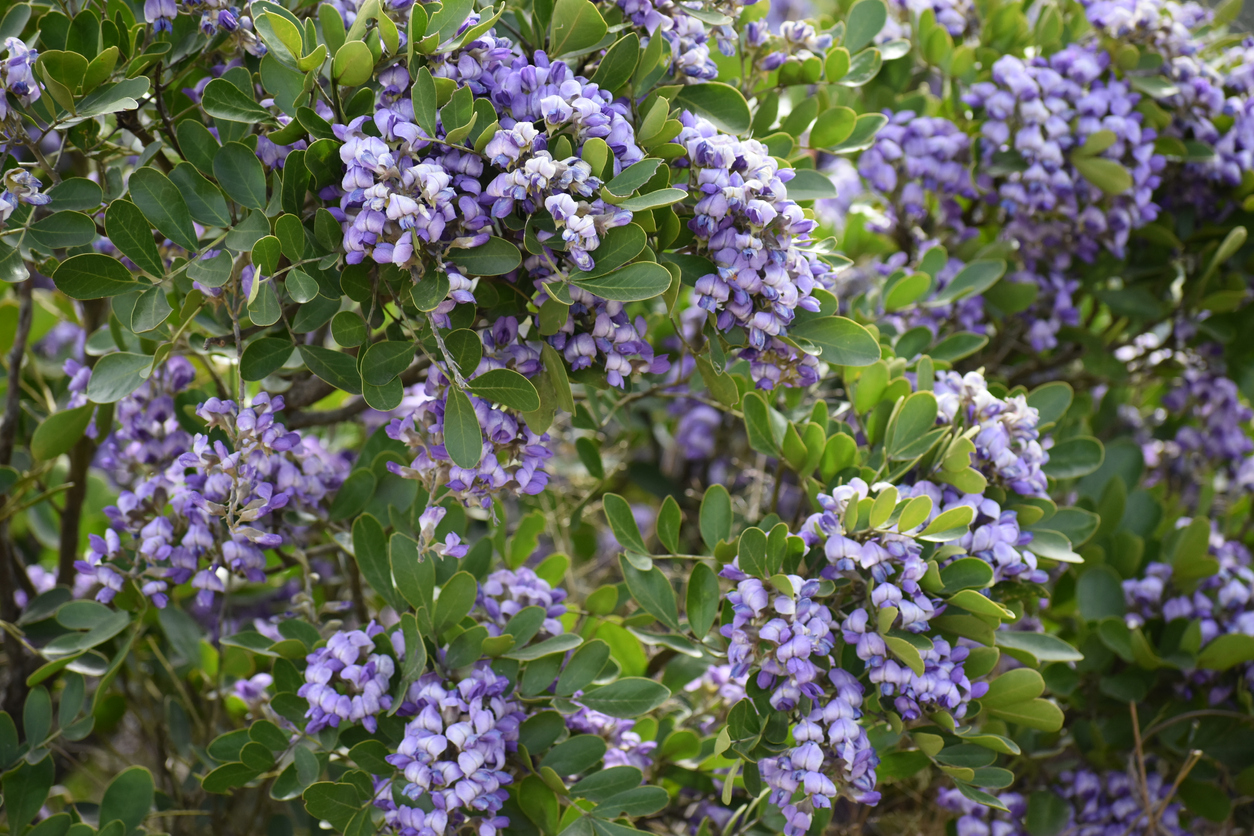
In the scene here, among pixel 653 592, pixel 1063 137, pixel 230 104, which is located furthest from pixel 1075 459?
pixel 230 104

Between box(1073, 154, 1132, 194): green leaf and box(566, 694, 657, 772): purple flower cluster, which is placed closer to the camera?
box(566, 694, 657, 772): purple flower cluster

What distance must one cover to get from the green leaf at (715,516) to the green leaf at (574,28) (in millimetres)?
561

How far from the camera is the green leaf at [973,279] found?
1.62 metres

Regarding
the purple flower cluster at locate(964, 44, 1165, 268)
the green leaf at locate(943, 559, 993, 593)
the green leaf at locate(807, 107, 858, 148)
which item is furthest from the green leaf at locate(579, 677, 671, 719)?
the purple flower cluster at locate(964, 44, 1165, 268)

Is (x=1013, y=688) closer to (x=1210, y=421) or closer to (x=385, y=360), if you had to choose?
(x=385, y=360)

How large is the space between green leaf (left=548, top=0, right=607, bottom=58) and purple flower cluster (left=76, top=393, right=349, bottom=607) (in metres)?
0.49

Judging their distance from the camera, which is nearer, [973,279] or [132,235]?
[132,235]

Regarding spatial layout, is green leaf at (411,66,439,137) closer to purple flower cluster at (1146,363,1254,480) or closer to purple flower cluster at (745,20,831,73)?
purple flower cluster at (745,20,831,73)

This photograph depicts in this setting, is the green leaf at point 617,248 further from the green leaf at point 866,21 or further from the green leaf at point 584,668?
the green leaf at point 866,21

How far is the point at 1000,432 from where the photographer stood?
1.23 meters

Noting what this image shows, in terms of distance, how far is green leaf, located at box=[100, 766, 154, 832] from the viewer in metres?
1.27

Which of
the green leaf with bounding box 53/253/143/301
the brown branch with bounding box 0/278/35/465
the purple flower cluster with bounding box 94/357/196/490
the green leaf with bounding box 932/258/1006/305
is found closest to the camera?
the green leaf with bounding box 53/253/143/301

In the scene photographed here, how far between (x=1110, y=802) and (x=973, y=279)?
2.92ft

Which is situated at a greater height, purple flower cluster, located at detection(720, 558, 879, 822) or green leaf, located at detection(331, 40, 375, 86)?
green leaf, located at detection(331, 40, 375, 86)
